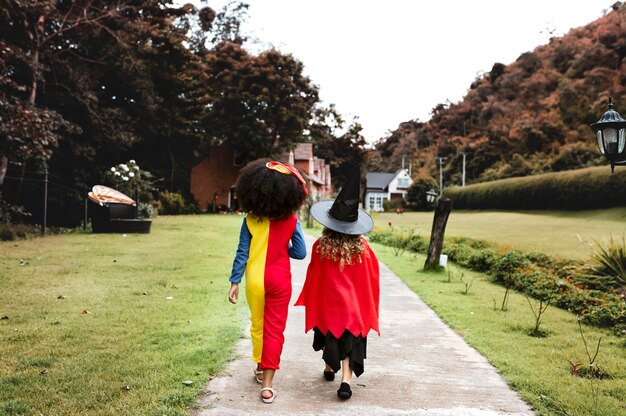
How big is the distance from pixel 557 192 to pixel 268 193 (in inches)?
1256

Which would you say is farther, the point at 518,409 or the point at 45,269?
the point at 45,269

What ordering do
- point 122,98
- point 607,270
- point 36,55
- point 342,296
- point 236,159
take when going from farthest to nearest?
point 236,159 → point 122,98 → point 36,55 → point 607,270 → point 342,296

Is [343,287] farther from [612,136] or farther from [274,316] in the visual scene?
[612,136]

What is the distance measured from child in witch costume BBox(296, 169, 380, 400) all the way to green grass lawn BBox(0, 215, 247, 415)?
0.99m

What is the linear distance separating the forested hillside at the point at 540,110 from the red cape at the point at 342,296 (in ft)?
133

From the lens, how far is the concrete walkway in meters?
3.41

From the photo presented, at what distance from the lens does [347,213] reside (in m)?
3.92

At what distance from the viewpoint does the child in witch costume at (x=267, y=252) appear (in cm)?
361

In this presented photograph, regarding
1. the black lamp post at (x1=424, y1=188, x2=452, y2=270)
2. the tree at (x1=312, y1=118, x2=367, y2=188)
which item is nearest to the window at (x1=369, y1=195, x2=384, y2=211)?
the tree at (x1=312, y1=118, x2=367, y2=188)

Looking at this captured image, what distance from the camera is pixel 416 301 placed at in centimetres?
768

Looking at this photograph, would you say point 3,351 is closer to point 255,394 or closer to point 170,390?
point 170,390

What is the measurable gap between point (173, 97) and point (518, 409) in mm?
32602

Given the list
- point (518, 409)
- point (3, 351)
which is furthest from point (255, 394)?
point (3, 351)

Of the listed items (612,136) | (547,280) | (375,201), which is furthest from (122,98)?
(375,201)
